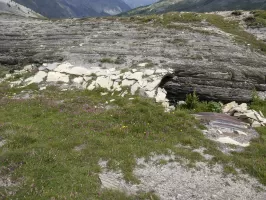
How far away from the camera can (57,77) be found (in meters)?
27.3

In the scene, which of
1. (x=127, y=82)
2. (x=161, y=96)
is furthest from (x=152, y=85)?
(x=127, y=82)

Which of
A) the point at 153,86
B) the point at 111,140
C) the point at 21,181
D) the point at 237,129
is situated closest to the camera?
the point at 21,181

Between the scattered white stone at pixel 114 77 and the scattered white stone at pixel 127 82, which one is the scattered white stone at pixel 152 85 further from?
the scattered white stone at pixel 114 77

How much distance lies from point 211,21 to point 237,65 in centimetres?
1670

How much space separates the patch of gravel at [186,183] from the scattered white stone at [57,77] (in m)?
15.6

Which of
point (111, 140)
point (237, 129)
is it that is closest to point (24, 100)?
point (111, 140)

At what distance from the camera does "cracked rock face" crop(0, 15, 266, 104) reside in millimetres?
25094

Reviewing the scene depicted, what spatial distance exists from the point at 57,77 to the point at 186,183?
19568 mm

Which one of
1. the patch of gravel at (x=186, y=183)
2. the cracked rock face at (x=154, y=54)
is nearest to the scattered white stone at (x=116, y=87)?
the cracked rock face at (x=154, y=54)

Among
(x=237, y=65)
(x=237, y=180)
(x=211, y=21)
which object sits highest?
(x=211, y=21)

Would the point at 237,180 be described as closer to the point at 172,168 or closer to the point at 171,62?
the point at 172,168

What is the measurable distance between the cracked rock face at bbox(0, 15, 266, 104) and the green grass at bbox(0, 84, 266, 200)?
443 centimetres

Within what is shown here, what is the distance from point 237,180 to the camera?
12180mm

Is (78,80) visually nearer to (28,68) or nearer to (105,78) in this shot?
(105,78)
